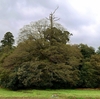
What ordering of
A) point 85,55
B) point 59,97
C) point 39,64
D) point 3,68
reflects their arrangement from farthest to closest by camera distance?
point 85,55, point 3,68, point 39,64, point 59,97

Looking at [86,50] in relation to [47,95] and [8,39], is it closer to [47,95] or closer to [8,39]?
[47,95]

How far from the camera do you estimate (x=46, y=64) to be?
89.5 feet

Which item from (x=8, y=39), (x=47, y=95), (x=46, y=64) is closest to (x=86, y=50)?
(x=46, y=64)

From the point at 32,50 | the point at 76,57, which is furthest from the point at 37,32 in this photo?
A: the point at 76,57

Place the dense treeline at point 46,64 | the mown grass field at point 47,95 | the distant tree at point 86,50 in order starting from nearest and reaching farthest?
the mown grass field at point 47,95, the dense treeline at point 46,64, the distant tree at point 86,50

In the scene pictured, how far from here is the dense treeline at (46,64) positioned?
88.4 ft

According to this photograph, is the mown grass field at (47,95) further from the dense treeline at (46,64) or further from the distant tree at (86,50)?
the distant tree at (86,50)

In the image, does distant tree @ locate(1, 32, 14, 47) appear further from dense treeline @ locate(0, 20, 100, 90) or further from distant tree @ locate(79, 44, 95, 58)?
distant tree @ locate(79, 44, 95, 58)

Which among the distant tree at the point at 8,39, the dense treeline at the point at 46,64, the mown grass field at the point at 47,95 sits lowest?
the mown grass field at the point at 47,95

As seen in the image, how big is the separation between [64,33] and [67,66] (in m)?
5.52

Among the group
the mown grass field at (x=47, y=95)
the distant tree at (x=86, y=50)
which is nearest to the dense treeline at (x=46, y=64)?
the distant tree at (x=86, y=50)

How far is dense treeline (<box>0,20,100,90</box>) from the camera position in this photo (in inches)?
1061

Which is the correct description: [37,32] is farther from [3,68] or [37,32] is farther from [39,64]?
[3,68]

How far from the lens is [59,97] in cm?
1722
